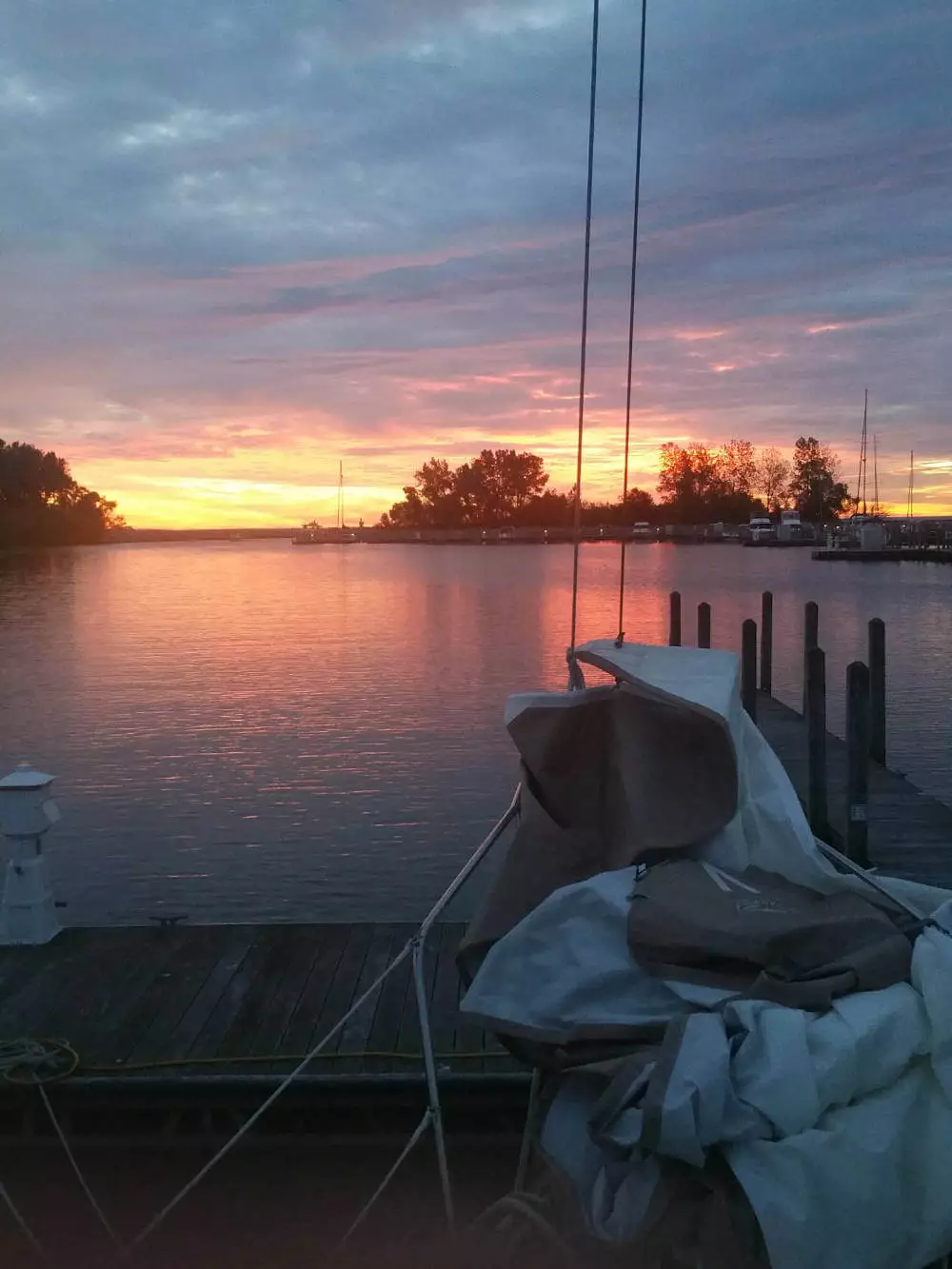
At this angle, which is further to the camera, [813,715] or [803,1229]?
[813,715]

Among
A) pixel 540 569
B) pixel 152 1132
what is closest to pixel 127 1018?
pixel 152 1132

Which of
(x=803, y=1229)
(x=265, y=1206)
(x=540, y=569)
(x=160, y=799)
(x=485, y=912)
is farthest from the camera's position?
(x=540, y=569)

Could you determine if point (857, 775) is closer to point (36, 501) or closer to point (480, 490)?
point (36, 501)

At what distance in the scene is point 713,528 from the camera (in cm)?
11912

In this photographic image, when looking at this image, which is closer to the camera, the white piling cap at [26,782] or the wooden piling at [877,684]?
the white piling cap at [26,782]

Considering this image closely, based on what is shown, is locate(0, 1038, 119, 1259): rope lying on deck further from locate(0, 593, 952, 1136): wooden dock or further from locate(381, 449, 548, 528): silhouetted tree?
locate(381, 449, 548, 528): silhouetted tree

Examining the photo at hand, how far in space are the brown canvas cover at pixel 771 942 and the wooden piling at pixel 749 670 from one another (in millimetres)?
12239

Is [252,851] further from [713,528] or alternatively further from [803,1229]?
[713,528]

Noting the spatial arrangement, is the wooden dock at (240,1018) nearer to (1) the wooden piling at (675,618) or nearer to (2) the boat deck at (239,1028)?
(2) the boat deck at (239,1028)

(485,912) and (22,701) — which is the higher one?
(485,912)

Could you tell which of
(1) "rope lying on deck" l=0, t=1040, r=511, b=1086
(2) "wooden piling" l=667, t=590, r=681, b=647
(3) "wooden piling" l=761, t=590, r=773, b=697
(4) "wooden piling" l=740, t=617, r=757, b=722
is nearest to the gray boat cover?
(1) "rope lying on deck" l=0, t=1040, r=511, b=1086

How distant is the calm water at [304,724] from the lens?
1120 cm

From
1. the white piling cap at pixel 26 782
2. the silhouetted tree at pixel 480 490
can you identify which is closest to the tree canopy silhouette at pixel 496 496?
the silhouetted tree at pixel 480 490

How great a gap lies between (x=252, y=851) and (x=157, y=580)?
55180 mm
